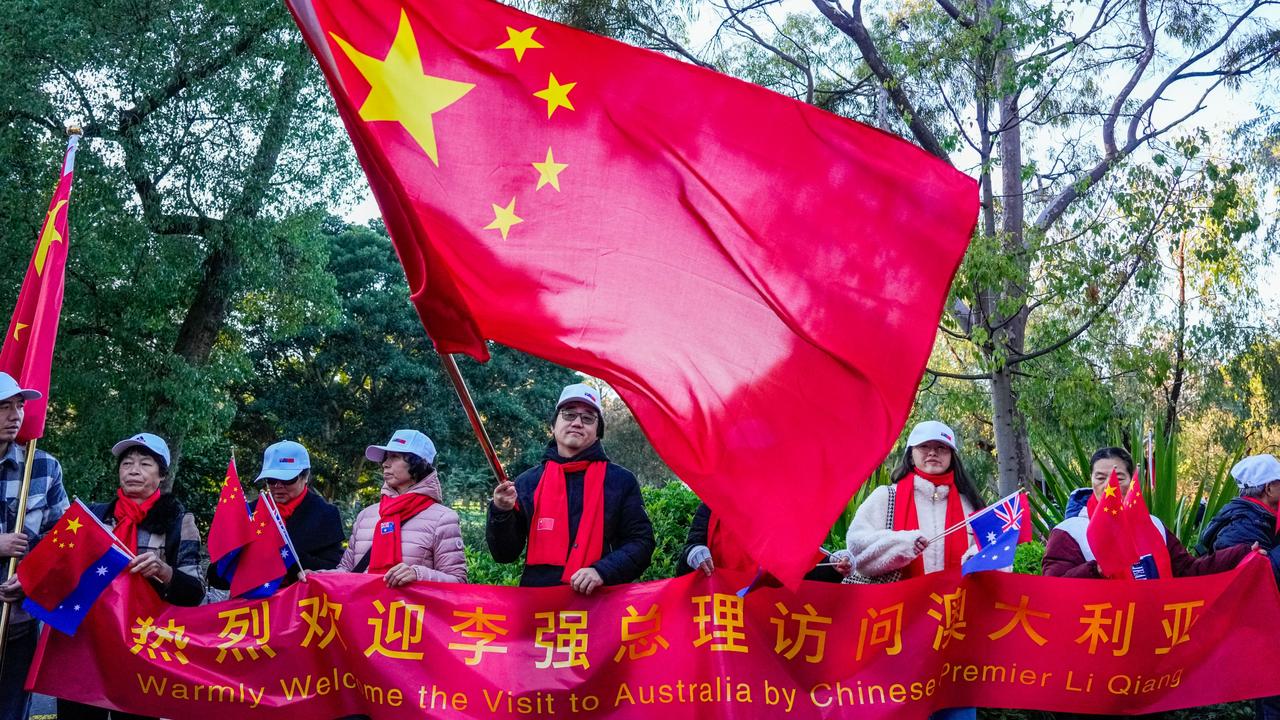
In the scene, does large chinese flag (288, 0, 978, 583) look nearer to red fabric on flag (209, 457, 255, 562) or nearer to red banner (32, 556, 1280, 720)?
red banner (32, 556, 1280, 720)

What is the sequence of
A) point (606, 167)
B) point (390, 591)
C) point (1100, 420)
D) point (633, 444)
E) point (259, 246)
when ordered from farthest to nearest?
point (633, 444) < point (259, 246) < point (1100, 420) < point (390, 591) < point (606, 167)

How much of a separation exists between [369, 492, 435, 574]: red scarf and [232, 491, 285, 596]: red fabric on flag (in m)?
0.44

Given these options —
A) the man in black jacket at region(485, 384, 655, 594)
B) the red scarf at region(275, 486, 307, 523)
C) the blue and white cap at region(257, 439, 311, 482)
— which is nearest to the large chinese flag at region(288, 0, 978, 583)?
the man in black jacket at region(485, 384, 655, 594)

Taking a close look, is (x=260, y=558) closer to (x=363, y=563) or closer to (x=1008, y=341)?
(x=363, y=563)

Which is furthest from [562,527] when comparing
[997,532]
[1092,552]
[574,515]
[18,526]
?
[1092,552]

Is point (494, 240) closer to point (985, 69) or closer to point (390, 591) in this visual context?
point (390, 591)

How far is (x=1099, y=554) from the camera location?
18.5 ft

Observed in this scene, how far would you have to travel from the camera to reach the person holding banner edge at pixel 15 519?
17.9 ft

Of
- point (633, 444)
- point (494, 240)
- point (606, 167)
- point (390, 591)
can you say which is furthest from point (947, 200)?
point (633, 444)

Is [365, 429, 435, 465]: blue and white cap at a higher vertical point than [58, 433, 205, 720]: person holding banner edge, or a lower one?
higher

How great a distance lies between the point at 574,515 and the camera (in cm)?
554

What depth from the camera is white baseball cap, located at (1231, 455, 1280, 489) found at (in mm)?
6141

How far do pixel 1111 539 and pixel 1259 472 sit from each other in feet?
3.75

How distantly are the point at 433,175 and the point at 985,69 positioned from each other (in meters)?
9.99
